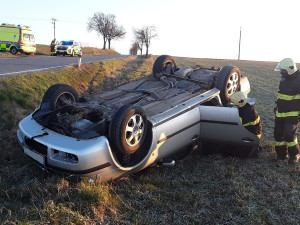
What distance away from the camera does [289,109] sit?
4.59m

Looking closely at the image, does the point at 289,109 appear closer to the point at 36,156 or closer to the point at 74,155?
the point at 74,155

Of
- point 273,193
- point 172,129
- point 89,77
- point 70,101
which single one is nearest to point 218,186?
point 273,193

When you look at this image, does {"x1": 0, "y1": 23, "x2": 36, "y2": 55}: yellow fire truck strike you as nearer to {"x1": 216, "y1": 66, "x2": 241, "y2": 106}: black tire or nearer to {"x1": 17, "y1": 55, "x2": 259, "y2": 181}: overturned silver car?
{"x1": 17, "y1": 55, "x2": 259, "y2": 181}: overturned silver car

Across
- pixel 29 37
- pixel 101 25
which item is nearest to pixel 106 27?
pixel 101 25

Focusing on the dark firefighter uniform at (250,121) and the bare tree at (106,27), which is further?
the bare tree at (106,27)

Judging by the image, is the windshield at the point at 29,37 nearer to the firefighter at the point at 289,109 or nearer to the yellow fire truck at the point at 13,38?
the yellow fire truck at the point at 13,38

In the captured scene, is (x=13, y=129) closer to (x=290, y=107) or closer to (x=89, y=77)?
(x=290, y=107)

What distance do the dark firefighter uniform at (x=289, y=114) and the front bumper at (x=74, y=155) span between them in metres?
2.75

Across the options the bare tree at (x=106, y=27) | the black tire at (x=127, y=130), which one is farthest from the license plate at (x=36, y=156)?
the bare tree at (x=106, y=27)

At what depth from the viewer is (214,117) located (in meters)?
4.28

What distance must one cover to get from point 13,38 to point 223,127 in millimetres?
19214

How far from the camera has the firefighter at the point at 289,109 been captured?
4531 mm

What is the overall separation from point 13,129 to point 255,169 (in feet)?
13.0

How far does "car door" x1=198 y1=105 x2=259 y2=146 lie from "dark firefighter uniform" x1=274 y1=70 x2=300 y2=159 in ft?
1.84
